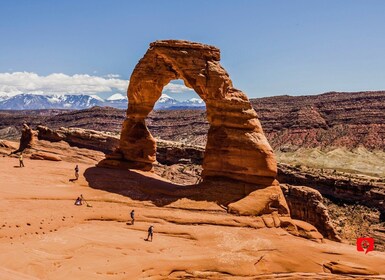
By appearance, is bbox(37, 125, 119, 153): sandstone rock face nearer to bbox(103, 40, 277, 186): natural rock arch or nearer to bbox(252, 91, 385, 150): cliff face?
bbox(103, 40, 277, 186): natural rock arch

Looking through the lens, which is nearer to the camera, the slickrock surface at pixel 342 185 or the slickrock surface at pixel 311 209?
the slickrock surface at pixel 311 209

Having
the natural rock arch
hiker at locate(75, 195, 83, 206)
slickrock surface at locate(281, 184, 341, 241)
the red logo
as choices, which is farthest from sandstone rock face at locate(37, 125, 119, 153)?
the red logo

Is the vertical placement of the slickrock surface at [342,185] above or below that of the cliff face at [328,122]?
below

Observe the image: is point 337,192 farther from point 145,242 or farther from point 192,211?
point 145,242

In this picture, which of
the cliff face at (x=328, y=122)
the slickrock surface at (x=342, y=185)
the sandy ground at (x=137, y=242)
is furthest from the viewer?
the cliff face at (x=328, y=122)

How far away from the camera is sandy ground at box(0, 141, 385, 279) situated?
1764 cm

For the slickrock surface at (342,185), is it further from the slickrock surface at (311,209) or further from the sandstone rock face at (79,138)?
the sandstone rock face at (79,138)

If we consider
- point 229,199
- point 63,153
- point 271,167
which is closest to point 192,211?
point 229,199

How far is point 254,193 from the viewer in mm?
27203

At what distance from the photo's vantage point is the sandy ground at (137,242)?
17.6m

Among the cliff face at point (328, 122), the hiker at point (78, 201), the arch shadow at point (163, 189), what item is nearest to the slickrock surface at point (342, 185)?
the arch shadow at point (163, 189)

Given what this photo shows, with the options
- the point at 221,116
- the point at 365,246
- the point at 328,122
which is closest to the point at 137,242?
the point at 221,116

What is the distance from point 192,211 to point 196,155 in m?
47.3

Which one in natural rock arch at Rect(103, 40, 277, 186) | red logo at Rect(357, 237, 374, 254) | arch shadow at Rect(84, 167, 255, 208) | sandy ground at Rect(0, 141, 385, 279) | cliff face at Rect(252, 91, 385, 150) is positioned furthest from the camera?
cliff face at Rect(252, 91, 385, 150)
